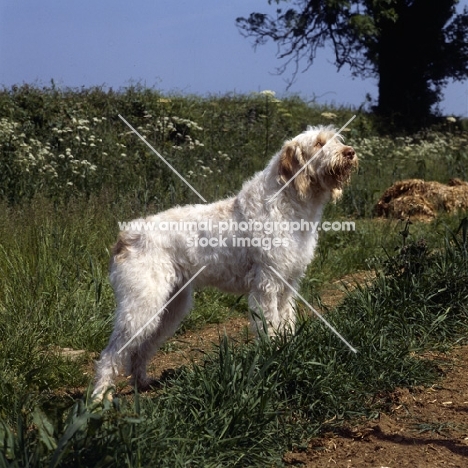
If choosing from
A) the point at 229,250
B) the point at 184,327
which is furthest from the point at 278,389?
the point at 184,327

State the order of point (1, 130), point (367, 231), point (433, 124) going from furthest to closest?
point (433, 124)
point (1, 130)
point (367, 231)

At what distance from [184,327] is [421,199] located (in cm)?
530

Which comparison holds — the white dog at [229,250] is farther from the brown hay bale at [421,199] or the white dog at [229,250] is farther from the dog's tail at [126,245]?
the brown hay bale at [421,199]

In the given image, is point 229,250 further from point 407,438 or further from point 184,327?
point 407,438

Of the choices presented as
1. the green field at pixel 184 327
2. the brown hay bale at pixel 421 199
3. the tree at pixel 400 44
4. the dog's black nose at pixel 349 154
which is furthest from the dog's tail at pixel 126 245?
the tree at pixel 400 44

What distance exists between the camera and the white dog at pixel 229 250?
212 inches

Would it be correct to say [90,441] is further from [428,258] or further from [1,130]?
[1,130]

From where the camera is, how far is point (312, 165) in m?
5.77

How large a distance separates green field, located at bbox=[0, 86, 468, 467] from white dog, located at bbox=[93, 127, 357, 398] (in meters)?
0.39

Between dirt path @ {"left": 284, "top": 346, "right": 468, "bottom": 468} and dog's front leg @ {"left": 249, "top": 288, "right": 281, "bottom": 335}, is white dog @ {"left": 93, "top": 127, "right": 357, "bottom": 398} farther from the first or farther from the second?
dirt path @ {"left": 284, "top": 346, "right": 468, "bottom": 468}

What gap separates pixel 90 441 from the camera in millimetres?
3373

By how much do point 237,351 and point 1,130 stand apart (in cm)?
695

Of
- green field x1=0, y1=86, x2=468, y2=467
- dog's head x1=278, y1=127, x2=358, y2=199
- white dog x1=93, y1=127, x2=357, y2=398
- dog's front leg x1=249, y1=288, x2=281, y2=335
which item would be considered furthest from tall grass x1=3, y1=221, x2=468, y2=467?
dog's head x1=278, y1=127, x2=358, y2=199

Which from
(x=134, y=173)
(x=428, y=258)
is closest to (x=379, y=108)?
(x=134, y=173)
